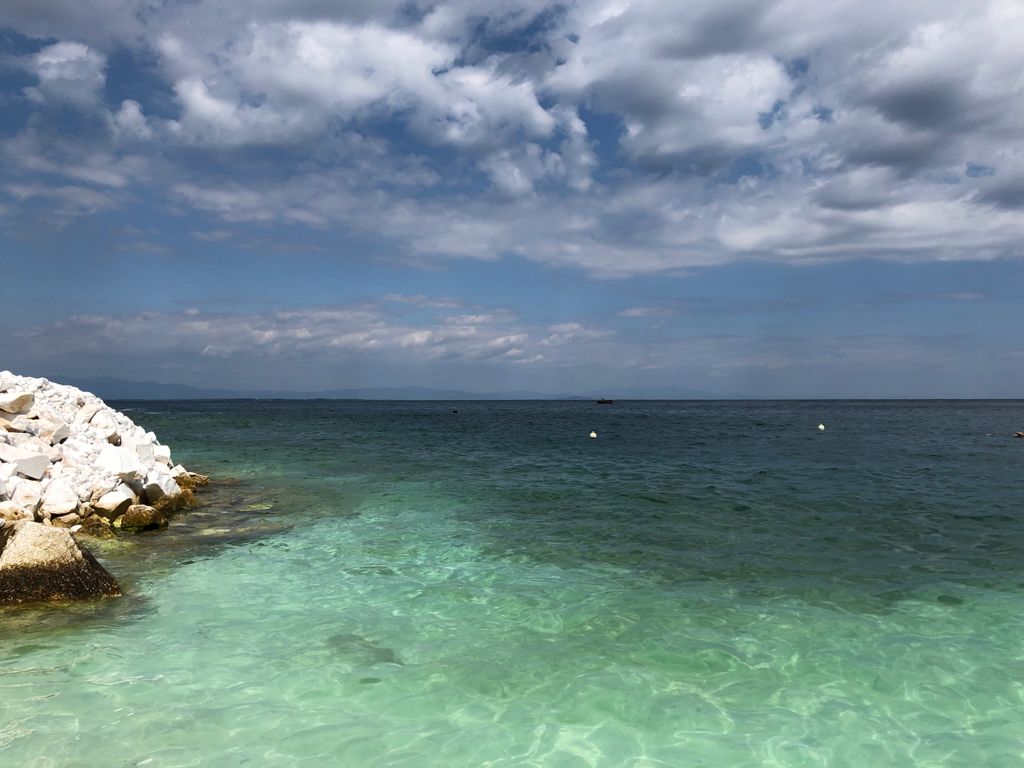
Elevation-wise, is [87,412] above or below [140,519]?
above

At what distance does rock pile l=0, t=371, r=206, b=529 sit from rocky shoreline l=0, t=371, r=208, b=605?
0.02 metres

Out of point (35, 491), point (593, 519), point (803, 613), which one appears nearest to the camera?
point (803, 613)

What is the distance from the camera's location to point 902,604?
10648mm

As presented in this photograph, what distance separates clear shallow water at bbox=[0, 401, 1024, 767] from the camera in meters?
6.48

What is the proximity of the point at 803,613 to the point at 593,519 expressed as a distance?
811 centimetres

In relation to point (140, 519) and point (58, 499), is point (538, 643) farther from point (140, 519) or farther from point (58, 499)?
point (58, 499)

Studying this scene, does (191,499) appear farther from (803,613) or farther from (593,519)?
(803,613)

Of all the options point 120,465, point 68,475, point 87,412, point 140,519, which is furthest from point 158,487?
point 87,412

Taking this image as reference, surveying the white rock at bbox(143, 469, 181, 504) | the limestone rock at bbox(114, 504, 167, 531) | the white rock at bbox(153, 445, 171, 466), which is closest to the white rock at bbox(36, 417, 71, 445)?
the white rock at bbox(143, 469, 181, 504)

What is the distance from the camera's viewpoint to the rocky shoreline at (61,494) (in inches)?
389

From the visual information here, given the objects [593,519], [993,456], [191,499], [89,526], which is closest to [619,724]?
[593,519]

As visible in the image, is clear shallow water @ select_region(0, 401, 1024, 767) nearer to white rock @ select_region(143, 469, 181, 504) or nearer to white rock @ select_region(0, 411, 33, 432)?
white rock @ select_region(143, 469, 181, 504)

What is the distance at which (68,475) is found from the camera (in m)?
15.7

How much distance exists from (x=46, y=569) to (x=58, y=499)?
5.81 metres
